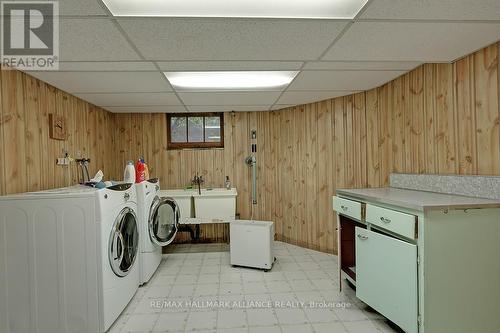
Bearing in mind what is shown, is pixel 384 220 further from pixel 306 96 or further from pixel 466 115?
pixel 306 96

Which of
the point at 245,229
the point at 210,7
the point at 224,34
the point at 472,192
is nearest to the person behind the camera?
the point at 210,7

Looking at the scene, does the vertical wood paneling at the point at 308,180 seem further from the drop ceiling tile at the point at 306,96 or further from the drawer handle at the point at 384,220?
the drawer handle at the point at 384,220

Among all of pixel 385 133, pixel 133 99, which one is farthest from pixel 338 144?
pixel 133 99

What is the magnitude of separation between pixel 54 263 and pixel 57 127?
4.58 ft

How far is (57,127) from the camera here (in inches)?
104

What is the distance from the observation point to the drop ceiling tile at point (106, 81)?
2.30 m

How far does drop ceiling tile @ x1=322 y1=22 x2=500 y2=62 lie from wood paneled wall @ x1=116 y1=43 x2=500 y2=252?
0.19 meters

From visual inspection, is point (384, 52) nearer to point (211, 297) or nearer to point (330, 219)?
point (330, 219)

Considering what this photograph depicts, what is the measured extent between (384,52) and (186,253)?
3182 millimetres

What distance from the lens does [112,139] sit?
3.99 metres

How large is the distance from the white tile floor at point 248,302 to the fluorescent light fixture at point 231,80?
1961 millimetres

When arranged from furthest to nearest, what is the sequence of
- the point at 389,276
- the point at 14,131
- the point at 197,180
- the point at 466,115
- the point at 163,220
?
1. the point at 197,180
2. the point at 163,220
3. the point at 14,131
4. the point at 466,115
5. the point at 389,276

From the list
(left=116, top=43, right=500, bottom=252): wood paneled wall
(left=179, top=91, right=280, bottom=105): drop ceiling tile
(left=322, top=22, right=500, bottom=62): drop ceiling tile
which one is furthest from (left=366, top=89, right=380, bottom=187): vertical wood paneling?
(left=179, top=91, right=280, bottom=105): drop ceiling tile

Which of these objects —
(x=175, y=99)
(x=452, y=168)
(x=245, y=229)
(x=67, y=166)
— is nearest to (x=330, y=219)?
(x=245, y=229)
